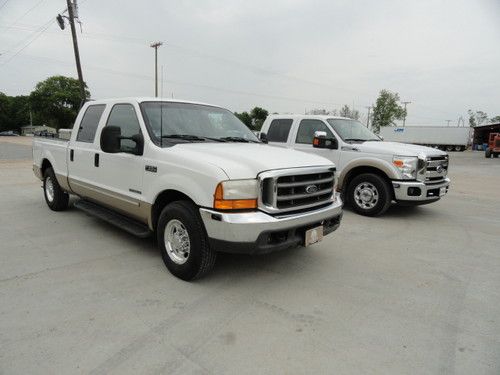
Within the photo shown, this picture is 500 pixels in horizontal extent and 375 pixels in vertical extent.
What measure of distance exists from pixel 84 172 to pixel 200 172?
106 inches

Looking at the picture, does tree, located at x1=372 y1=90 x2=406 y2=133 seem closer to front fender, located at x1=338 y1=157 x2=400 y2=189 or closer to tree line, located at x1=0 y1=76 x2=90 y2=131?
tree line, located at x1=0 y1=76 x2=90 y2=131

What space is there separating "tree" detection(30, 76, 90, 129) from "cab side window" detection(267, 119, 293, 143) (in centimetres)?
6194

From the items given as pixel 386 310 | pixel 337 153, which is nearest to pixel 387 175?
pixel 337 153

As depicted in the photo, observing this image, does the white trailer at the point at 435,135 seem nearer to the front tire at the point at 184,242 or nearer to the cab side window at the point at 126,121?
the cab side window at the point at 126,121

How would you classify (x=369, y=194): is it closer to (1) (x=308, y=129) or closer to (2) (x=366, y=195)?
(2) (x=366, y=195)

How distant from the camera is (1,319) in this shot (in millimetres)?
2930

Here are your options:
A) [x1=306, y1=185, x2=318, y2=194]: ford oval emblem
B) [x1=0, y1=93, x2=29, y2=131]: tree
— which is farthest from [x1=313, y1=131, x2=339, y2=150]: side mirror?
[x1=0, y1=93, x2=29, y2=131]: tree

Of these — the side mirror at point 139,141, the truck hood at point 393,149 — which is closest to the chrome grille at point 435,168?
the truck hood at point 393,149

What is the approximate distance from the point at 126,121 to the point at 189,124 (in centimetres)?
83

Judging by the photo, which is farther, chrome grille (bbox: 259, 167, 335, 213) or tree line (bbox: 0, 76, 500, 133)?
tree line (bbox: 0, 76, 500, 133)

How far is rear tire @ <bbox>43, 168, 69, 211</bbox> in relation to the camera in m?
6.38

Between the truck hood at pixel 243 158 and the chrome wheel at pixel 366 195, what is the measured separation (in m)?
3.05

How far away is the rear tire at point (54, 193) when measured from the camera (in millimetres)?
6376

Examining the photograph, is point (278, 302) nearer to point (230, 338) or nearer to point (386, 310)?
point (230, 338)
